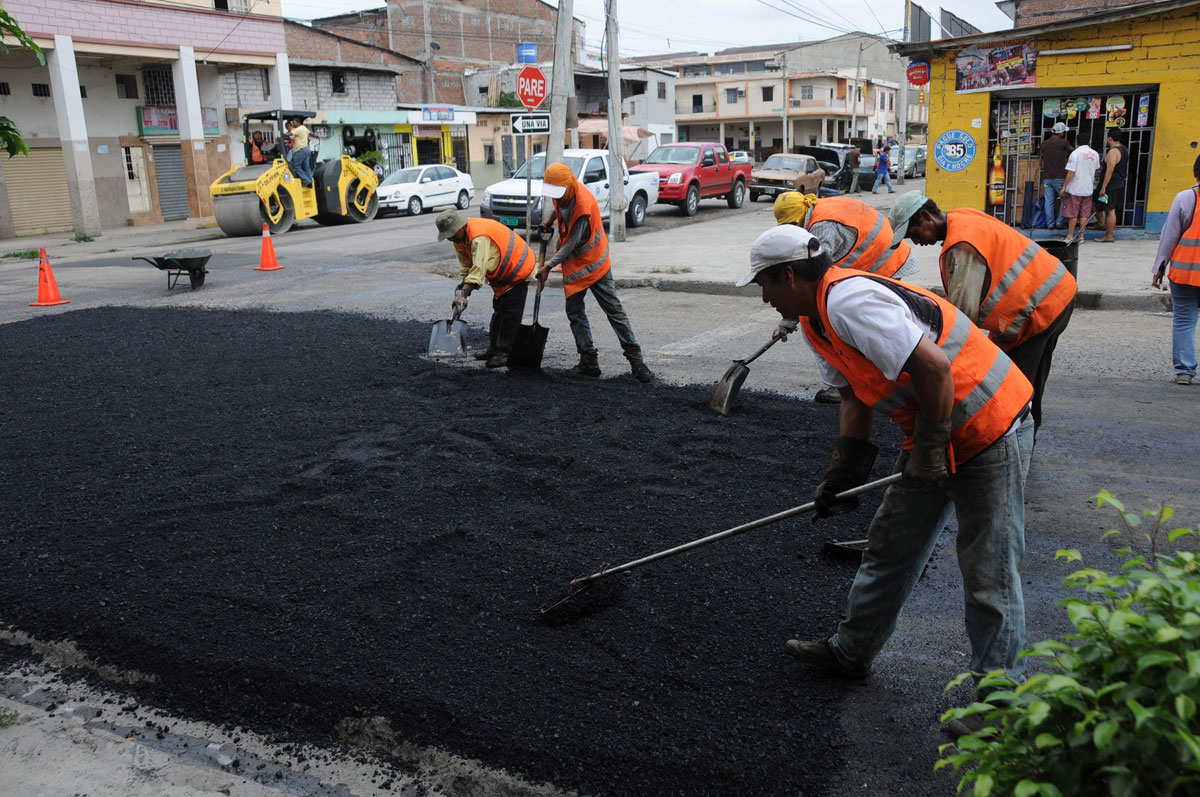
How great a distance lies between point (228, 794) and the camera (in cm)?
267

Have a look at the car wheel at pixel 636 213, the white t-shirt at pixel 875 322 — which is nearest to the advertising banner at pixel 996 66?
the car wheel at pixel 636 213

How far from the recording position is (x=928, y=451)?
8.48 feet

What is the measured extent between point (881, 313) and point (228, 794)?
91.0 inches

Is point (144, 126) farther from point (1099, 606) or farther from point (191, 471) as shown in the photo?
point (1099, 606)

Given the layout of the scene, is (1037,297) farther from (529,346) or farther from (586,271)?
(529,346)

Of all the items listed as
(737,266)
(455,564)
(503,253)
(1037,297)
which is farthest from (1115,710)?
(737,266)

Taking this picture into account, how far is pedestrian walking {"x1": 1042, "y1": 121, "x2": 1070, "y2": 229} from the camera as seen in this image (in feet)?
44.9

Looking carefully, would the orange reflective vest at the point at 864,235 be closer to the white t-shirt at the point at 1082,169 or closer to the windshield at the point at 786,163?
the white t-shirt at the point at 1082,169

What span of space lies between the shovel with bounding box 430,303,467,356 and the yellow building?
10.3 meters

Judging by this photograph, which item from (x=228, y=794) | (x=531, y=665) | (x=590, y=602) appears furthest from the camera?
(x=590, y=602)

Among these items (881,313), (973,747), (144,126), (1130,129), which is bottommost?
(973,747)

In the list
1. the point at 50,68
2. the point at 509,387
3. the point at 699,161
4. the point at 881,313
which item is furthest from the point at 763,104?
the point at 881,313

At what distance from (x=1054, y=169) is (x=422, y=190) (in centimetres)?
1762

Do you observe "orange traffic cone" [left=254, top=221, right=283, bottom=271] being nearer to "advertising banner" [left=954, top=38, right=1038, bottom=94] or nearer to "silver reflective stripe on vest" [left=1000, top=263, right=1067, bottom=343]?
"advertising banner" [left=954, top=38, right=1038, bottom=94]
